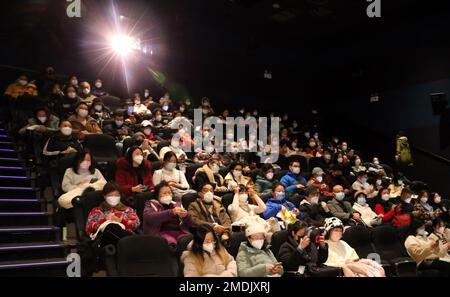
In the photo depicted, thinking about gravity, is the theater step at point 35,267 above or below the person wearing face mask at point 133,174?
below

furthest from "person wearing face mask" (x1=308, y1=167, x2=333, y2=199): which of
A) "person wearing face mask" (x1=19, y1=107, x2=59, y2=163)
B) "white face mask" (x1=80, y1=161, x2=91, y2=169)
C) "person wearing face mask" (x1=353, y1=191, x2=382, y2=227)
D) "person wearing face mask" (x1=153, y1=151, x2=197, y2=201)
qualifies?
"person wearing face mask" (x1=19, y1=107, x2=59, y2=163)

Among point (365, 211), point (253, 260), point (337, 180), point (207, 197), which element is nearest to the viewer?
point (253, 260)

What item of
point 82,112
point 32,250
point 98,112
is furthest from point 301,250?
point 98,112

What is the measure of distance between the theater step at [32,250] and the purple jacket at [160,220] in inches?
31.2

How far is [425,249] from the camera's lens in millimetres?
4844

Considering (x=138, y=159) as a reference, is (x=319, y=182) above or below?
below

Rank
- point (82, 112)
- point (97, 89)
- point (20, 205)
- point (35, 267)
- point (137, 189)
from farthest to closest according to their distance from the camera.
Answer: point (97, 89), point (82, 112), point (137, 189), point (20, 205), point (35, 267)

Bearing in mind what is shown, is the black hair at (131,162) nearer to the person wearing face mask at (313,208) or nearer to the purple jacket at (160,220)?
the purple jacket at (160,220)

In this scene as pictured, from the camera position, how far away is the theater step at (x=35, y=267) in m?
3.21

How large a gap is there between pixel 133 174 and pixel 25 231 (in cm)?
120

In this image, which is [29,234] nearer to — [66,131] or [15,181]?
[15,181]

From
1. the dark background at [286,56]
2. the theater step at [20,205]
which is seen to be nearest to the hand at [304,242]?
the theater step at [20,205]

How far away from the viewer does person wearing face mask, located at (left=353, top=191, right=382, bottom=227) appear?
19.3 feet
